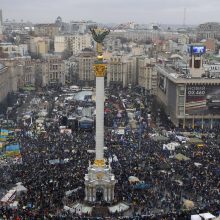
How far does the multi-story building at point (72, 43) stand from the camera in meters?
127

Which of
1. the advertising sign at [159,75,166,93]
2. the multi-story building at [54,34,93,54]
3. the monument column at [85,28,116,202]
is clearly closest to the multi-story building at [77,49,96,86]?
the advertising sign at [159,75,166,93]

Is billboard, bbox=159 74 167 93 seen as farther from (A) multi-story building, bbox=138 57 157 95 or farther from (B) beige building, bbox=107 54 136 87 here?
(B) beige building, bbox=107 54 136 87

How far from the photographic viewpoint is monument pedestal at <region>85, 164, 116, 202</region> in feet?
90.6

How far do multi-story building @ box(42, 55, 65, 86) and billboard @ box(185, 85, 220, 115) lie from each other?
3983 centimetres

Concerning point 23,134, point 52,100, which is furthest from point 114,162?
point 52,100

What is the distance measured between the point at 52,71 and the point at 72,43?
4335 centimetres

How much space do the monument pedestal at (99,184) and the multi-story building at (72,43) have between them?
100 meters

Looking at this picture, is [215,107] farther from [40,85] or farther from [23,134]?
[40,85]

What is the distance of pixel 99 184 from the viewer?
2770 cm

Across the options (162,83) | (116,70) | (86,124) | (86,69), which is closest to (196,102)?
(86,124)

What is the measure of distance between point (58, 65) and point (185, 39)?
215 feet

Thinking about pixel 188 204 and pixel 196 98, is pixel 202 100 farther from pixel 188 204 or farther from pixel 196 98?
pixel 188 204

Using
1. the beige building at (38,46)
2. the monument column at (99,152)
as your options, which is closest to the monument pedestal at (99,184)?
the monument column at (99,152)

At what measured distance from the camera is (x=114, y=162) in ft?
114
